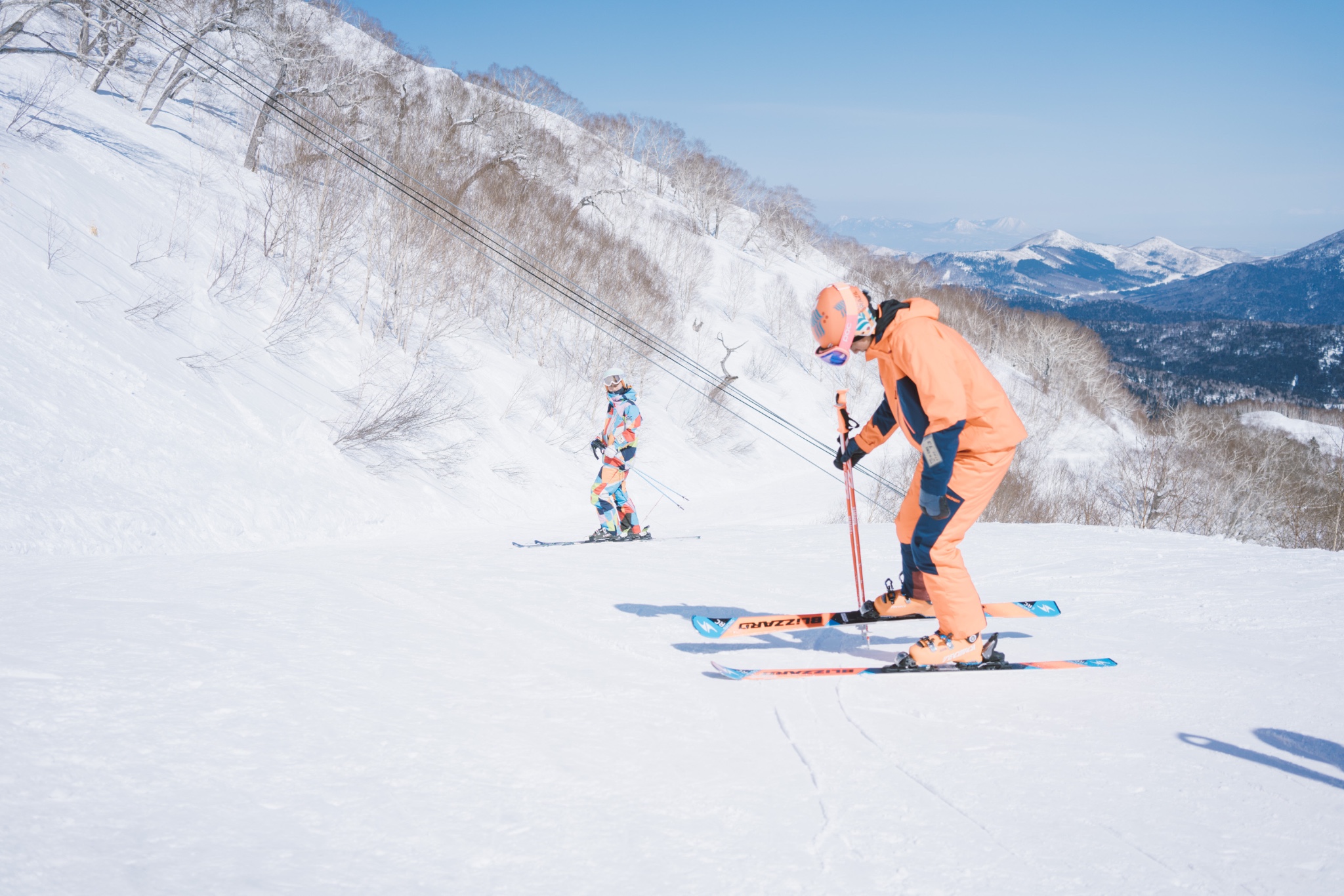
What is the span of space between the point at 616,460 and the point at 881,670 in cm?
632

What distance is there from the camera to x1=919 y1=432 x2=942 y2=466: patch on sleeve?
363 cm

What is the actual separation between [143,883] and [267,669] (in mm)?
1426

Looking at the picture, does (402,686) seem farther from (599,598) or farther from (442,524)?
(442,524)

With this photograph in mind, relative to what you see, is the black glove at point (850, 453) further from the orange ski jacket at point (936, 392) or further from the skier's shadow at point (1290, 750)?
the skier's shadow at point (1290, 750)

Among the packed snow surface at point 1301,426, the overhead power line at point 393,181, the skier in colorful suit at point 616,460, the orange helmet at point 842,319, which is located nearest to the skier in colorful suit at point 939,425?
the orange helmet at point 842,319

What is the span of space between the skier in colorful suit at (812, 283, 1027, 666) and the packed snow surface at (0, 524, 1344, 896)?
1.05ft

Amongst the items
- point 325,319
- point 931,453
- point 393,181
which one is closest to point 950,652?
point 931,453

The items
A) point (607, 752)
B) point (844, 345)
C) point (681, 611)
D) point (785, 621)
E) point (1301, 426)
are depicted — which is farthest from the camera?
point (1301, 426)

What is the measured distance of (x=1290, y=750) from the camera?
295 cm

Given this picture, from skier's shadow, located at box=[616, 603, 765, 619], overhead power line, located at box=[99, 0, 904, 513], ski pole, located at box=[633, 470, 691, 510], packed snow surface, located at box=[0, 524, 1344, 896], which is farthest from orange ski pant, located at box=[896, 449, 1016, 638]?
ski pole, located at box=[633, 470, 691, 510]

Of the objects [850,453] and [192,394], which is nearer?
[850,453]

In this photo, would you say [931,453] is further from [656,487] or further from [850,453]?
→ [656,487]

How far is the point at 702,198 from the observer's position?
63.4 m

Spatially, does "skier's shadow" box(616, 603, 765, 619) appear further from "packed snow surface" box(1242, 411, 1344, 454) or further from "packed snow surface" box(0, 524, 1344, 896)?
"packed snow surface" box(1242, 411, 1344, 454)
